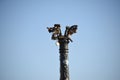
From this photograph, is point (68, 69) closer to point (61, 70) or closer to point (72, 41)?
point (61, 70)

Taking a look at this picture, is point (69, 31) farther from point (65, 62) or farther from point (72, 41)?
point (65, 62)

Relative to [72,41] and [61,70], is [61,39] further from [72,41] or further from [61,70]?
[61,70]

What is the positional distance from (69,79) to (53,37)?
254cm

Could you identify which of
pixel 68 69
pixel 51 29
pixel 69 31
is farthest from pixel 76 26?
pixel 68 69

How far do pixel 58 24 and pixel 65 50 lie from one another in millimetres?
1542

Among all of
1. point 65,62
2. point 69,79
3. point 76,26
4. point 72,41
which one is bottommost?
point 69,79

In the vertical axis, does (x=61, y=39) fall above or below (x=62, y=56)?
above

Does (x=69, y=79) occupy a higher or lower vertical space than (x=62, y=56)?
lower

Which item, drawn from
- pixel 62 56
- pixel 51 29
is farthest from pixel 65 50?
pixel 51 29

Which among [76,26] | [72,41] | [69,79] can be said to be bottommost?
[69,79]

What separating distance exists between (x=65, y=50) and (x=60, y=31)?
1.14 metres

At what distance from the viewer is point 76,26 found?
45.1 ft

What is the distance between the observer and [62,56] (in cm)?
1329

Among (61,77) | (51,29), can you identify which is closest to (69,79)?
(61,77)
